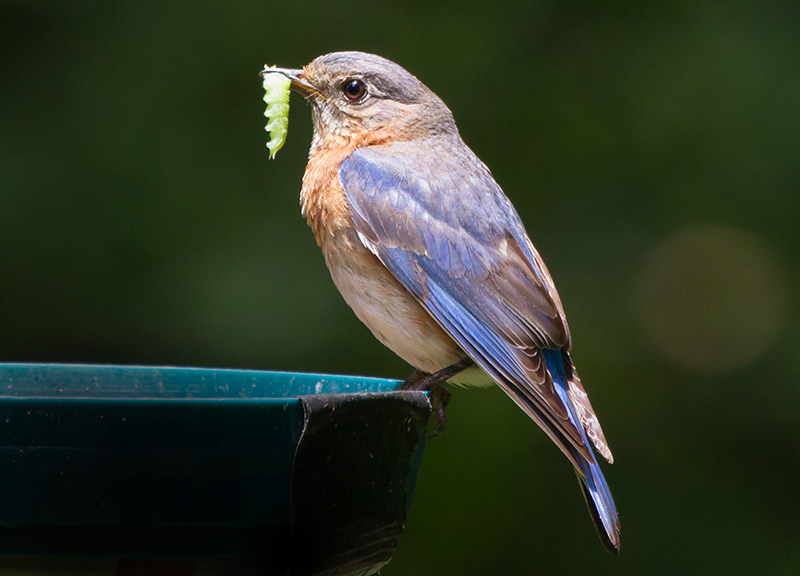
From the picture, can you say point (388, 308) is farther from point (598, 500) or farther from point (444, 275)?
point (598, 500)

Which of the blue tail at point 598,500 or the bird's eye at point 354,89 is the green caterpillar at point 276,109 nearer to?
the bird's eye at point 354,89

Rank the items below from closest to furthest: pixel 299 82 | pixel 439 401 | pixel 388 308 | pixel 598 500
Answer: pixel 598 500 < pixel 388 308 < pixel 439 401 < pixel 299 82

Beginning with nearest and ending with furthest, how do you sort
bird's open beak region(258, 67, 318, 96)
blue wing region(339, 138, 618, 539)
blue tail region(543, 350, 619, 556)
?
blue tail region(543, 350, 619, 556) < blue wing region(339, 138, 618, 539) < bird's open beak region(258, 67, 318, 96)

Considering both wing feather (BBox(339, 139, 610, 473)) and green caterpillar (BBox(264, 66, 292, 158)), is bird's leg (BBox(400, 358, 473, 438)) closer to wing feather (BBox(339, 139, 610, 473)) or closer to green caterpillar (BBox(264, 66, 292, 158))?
wing feather (BBox(339, 139, 610, 473))

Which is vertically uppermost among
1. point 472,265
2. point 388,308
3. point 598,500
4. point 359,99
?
point 359,99

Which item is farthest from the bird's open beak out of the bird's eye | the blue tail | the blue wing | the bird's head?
the blue tail

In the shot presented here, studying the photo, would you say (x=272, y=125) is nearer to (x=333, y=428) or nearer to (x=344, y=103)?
(x=344, y=103)

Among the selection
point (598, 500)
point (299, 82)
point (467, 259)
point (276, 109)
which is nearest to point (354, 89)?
point (299, 82)
